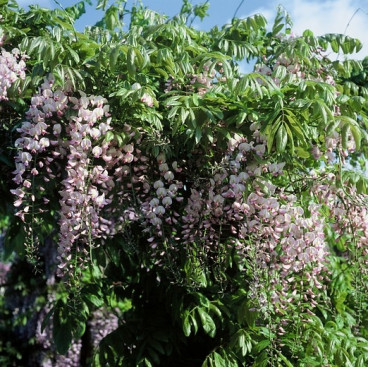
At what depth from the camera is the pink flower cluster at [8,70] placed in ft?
8.89

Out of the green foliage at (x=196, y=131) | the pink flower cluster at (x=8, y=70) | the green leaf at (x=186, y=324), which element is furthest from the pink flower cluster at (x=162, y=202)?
the pink flower cluster at (x=8, y=70)

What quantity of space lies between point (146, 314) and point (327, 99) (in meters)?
1.57

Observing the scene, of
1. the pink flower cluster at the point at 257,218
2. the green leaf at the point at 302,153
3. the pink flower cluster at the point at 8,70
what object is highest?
the pink flower cluster at the point at 8,70

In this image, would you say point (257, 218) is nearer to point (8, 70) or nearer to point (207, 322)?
point (207, 322)

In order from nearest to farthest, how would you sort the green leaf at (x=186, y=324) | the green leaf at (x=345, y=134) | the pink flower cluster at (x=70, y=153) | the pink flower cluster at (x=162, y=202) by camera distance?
the green leaf at (x=345, y=134)
the pink flower cluster at (x=70, y=153)
the pink flower cluster at (x=162, y=202)
the green leaf at (x=186, y=324)

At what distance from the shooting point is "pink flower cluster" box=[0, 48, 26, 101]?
2.71 meters

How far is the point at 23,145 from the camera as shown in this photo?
8.80 ft

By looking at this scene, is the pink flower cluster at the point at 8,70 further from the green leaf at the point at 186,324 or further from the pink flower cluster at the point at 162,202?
the green leaf at the point at 186,324

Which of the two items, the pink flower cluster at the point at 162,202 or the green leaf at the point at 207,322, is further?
the green leaf at the point at 207,322

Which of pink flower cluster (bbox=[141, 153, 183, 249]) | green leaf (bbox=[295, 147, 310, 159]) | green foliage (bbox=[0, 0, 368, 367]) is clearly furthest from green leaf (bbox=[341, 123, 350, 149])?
A: pink flower cluster (bbox=[141, 153, 183, 249])

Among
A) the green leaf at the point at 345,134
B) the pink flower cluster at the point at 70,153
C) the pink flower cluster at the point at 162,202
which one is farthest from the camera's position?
the pink flower cluster at the point at 162,202

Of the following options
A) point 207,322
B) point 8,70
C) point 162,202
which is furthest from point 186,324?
point 8,70

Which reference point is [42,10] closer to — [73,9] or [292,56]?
[73,9]

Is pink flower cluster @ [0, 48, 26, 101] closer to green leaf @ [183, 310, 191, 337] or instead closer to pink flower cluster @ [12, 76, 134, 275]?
pink flower cluster @ [12, 76, 134, 275]
